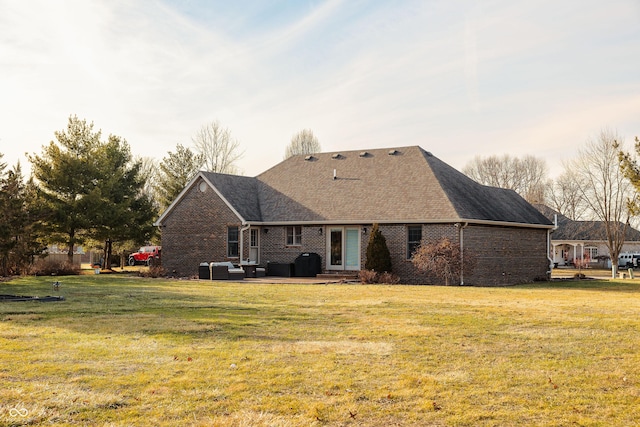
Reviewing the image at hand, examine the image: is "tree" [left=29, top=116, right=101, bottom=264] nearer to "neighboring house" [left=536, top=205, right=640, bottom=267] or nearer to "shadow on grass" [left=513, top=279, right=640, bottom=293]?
"shadow on grass" [left=513, top=279, right=640, bottom=293]

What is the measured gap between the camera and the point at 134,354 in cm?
908

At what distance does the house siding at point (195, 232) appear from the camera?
1235 inches

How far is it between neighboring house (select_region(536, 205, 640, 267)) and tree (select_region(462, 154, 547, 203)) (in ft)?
35.8

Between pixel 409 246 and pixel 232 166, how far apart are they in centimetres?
3411

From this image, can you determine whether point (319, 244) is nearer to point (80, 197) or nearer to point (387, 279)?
point (387, 279)

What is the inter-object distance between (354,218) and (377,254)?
8.37 feet

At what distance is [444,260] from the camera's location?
25.6 metres

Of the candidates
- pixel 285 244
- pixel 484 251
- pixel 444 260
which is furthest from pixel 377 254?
pixel 285 244

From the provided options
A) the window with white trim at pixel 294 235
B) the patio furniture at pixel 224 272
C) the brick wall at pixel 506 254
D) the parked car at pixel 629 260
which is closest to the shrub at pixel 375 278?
the brick wall at pixel 506 254

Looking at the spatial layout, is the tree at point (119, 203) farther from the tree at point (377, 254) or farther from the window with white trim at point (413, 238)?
the window with white trim at point (413, 238)

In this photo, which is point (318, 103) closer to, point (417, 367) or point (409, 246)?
point (409, 246)

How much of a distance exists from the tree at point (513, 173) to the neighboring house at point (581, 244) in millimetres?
10924

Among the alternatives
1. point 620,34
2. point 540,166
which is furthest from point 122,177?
point 540,166

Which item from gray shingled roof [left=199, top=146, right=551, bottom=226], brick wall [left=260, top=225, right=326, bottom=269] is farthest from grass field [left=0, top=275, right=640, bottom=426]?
brick wall [left=260, top=225, right=326, bottom=269]
